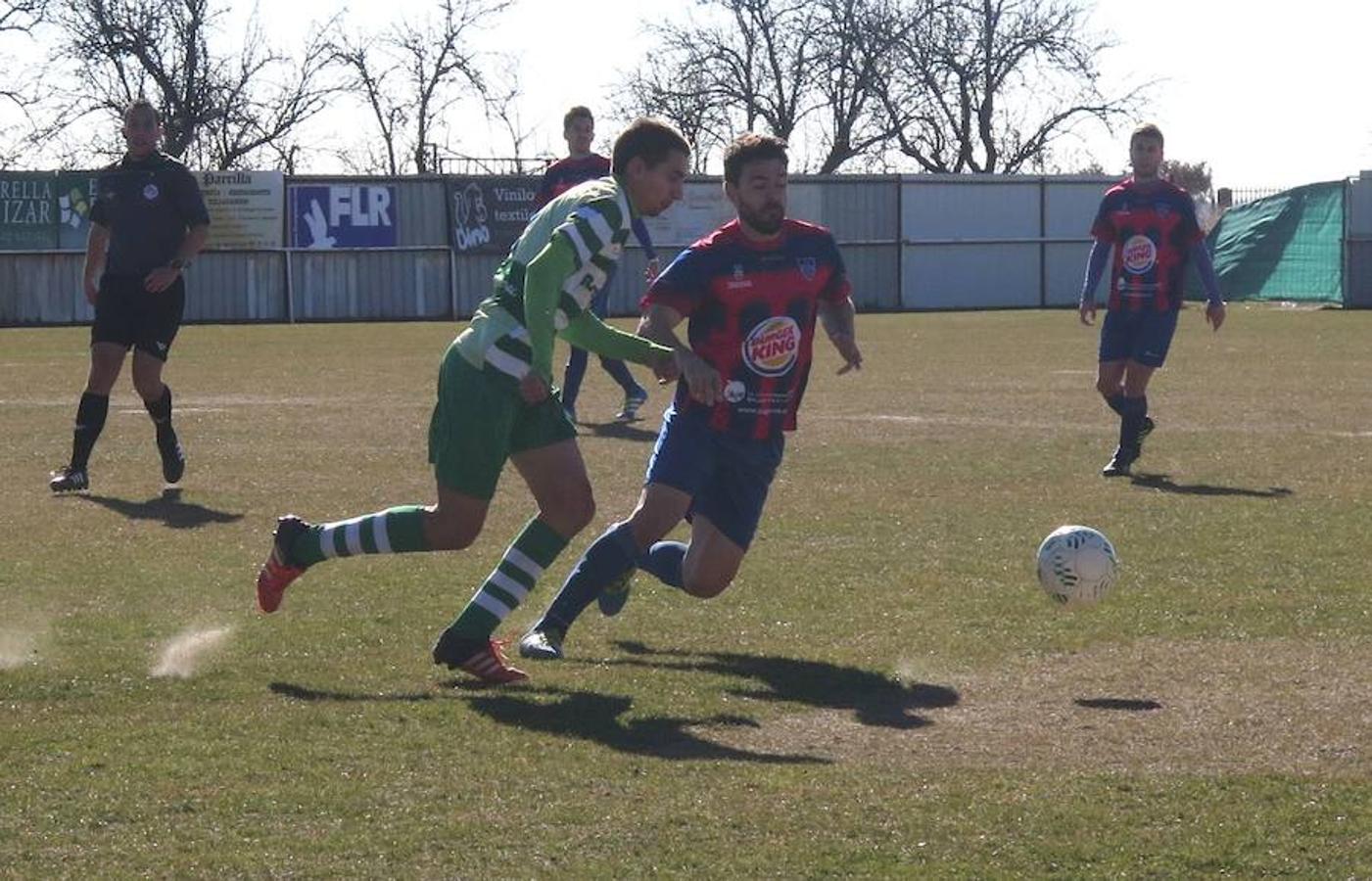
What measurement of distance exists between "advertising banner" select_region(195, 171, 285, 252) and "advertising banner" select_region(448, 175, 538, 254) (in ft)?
10.5

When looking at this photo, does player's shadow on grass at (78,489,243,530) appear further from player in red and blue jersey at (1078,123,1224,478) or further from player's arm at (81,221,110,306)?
player in red and blue jersey at (1078,123,1224,478)

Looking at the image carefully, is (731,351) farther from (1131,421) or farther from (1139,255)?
(1139,255)

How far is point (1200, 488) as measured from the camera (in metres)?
11.0

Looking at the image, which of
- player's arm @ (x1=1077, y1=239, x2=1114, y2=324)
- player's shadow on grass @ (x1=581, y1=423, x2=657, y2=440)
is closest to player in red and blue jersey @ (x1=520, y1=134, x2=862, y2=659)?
player's arm @ (x1=1077, y1=239, x2=1114, y2=324)

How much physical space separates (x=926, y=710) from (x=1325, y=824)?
1.47 meters

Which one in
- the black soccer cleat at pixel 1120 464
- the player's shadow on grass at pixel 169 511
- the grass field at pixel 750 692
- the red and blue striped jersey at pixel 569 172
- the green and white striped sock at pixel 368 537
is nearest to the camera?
the grass field at pixel 750 692

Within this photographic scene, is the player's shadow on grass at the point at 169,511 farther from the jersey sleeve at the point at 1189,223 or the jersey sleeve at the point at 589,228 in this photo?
the jersey sleeve at the point at 1189,223

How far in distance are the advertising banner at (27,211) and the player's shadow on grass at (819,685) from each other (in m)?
30.0

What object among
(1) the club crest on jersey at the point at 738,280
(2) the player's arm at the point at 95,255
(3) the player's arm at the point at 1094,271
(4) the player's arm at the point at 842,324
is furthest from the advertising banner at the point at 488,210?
(1) the club crest on jersey at the point at 738,280

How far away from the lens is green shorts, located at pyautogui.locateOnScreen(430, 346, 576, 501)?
20.2ft

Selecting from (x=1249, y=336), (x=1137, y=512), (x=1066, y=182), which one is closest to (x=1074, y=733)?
(x=1137, y=512)

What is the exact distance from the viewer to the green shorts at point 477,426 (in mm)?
6152

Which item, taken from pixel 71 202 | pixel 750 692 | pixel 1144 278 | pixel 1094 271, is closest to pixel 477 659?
pixel 750 692

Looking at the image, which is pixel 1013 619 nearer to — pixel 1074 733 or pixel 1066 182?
pixel 1074 733
